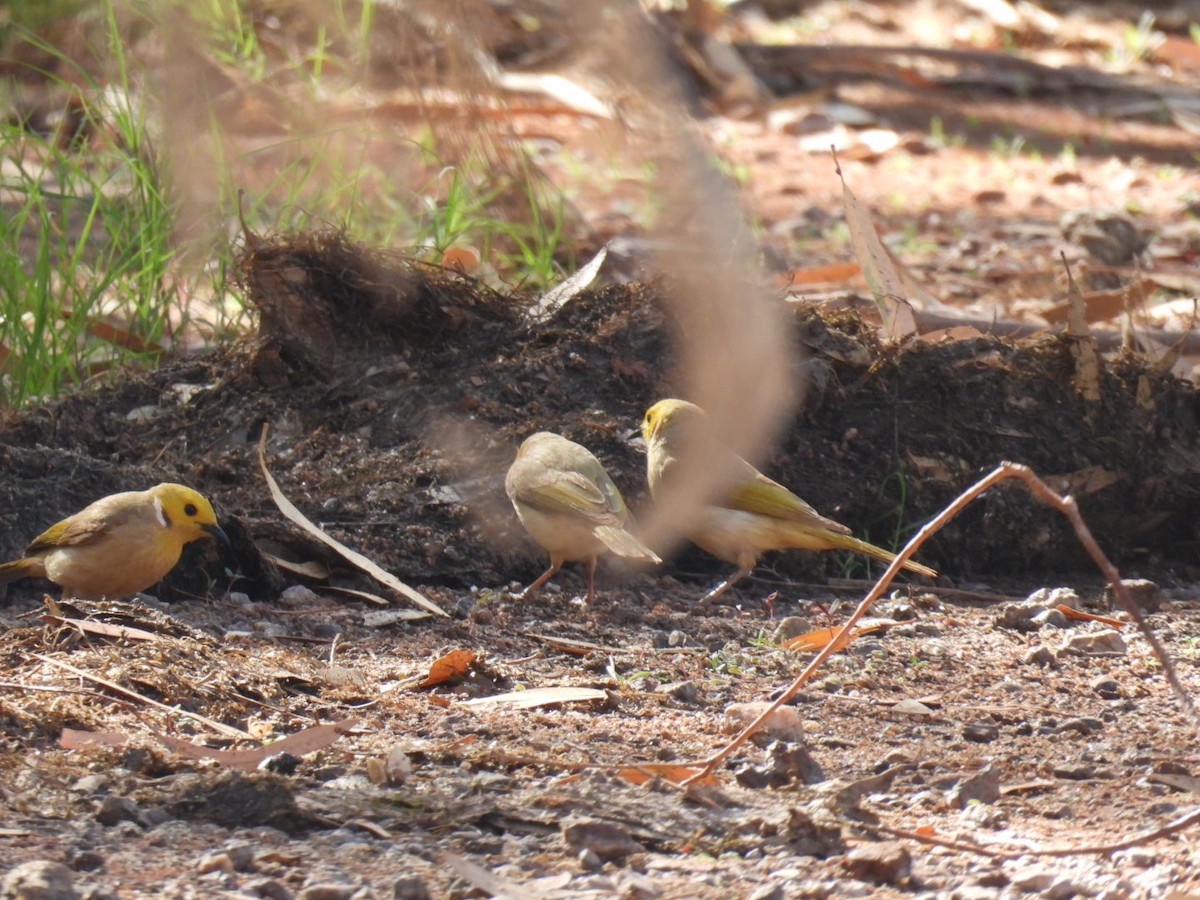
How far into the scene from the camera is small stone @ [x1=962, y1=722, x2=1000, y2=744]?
3.63m

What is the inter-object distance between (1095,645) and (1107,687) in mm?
354

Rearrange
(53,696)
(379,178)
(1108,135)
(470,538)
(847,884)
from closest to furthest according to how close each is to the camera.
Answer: (847,884), (53,696), (470,538), (379,178), (1108,135)

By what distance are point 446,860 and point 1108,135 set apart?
1063 centimetres

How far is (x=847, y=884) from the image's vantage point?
109 inches

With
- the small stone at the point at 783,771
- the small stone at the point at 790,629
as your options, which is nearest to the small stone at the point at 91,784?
the small stone at the point at 783,771

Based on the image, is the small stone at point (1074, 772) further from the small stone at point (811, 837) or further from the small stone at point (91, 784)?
the small stone at point (91, 784)

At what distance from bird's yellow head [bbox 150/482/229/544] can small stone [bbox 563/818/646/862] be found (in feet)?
6.58

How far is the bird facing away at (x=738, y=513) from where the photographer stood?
5.00 meters

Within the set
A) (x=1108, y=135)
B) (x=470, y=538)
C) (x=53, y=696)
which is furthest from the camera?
(x=1108, y=135)

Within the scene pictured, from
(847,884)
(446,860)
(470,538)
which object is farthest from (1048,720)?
(470,538)

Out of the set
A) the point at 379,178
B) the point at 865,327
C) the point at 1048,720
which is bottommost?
the point at 1048,720

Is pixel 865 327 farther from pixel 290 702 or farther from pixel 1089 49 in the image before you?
pixel 1089 49

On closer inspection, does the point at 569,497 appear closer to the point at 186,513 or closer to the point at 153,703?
the point at 186,513

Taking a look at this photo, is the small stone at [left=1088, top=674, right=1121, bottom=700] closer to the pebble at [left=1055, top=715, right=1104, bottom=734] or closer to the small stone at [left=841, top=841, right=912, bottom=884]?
the pebble at [left=1055, top=715, right=1104, bottom=734]
